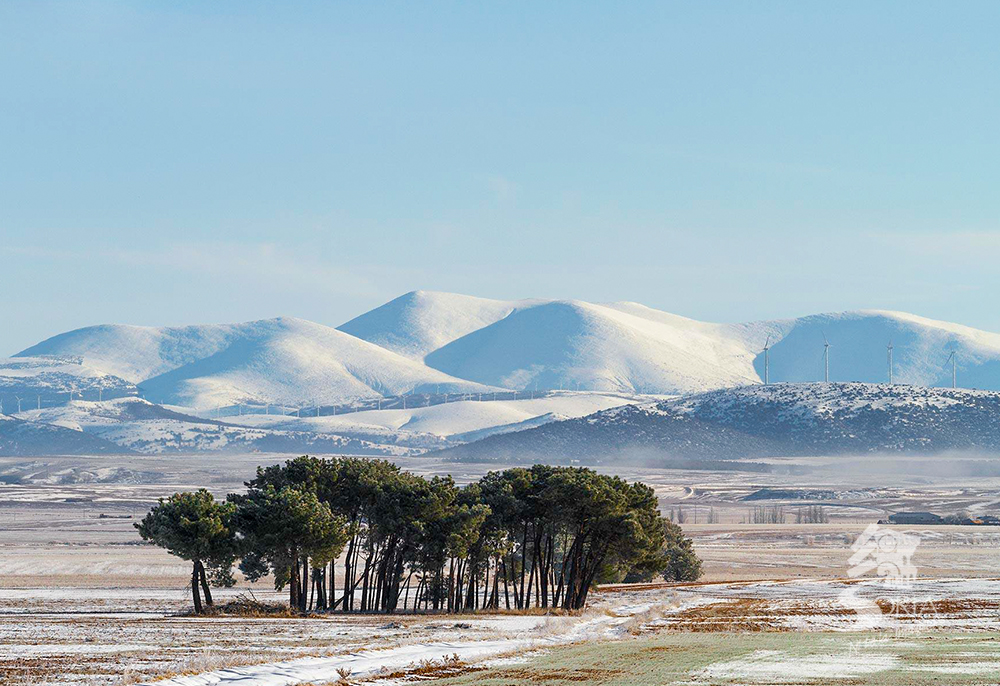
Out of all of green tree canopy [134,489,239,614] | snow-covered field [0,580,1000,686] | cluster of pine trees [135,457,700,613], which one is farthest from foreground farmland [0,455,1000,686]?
cluster of pine trees [135,457,700,613]

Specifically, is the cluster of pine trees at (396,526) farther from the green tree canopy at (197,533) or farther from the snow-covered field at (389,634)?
the snow-covered field at (389,634)

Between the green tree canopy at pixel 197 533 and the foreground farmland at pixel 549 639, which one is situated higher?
the green tree canopy at pixel 197 533

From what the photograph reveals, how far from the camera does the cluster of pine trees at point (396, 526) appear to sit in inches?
2675

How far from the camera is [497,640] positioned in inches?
1795

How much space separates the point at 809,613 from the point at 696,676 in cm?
3218

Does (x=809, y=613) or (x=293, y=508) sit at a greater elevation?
(x=293, y=508)

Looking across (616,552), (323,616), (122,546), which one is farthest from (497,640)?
(122,546)

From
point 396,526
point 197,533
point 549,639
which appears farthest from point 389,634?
point 396,526

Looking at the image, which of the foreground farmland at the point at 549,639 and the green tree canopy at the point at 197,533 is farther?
the green tree canopy at the point at 197,533

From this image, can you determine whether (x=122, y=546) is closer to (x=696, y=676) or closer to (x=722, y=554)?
(x=722, y=554)

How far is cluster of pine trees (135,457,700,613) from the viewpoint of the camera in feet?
223

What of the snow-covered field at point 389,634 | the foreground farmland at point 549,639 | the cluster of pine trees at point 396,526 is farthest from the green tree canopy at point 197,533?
the snow-covered field at point 389,634

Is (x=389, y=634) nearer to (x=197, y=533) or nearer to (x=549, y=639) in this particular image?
(x=549, y=639)

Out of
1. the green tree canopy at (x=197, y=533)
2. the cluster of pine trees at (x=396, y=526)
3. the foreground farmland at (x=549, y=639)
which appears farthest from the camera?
the cluster of pine trees at (x=396, y=526)
